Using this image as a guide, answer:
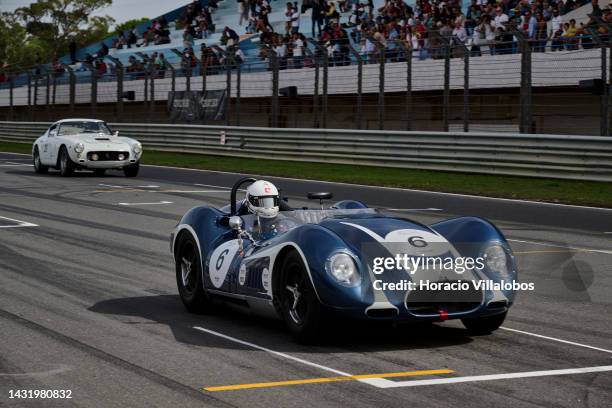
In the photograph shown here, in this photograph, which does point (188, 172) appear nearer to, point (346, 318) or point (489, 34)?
point (489, 34)

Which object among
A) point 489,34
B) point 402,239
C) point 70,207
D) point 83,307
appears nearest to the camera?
point 402,239

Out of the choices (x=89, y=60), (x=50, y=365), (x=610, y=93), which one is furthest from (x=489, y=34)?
(x=89, y=60)

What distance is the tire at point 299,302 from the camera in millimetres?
7176

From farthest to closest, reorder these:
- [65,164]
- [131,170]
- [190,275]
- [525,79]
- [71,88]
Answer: [71,88], [131,170], [65,164], [525,79], [190,275]

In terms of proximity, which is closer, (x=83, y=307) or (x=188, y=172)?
(x=83, y=307)

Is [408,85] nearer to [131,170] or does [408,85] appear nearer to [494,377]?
[131,170]

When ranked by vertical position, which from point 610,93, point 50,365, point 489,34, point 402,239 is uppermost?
point 489,34

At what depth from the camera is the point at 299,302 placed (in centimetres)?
747

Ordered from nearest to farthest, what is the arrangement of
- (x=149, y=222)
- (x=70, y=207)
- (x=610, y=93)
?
(x=149, y=222) < (x=70, y=207) < (x=610, y=93)

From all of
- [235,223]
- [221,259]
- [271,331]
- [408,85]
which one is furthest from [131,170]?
[271,331]

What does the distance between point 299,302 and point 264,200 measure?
135 centimetres

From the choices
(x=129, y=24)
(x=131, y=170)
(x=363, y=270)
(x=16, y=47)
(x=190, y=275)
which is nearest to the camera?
(x=363, y=270)

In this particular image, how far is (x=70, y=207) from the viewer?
60.5ft

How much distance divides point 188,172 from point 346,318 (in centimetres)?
2101
